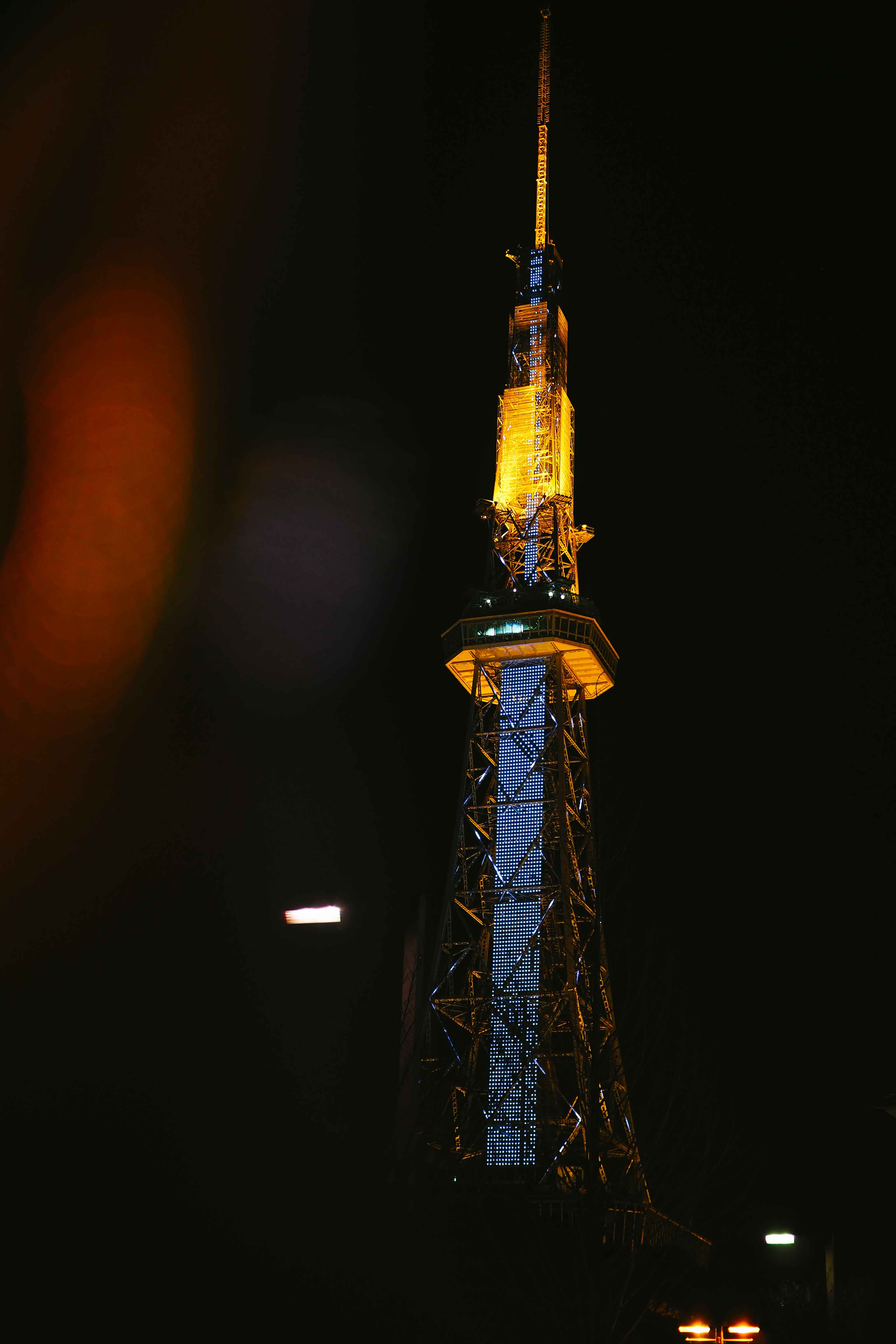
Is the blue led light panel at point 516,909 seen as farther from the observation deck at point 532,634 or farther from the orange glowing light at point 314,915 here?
the orange glowing light at point 314,915

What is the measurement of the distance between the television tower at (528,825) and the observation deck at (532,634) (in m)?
0.08

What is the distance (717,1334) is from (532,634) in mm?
40095

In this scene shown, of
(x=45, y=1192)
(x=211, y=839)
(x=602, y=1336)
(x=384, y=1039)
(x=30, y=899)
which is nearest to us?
(x=45, y=1192)

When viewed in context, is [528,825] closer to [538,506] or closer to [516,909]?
Answer: [516,909]

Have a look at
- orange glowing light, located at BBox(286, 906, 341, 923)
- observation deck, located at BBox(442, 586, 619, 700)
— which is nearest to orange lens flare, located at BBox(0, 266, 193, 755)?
orange glowing light, located at BBox(286, 906, 341, 923)

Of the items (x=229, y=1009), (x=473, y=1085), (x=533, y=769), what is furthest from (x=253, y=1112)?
(x=533, y=769)

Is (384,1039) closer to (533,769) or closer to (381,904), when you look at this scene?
(381,904)

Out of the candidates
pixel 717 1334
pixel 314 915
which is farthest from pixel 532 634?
pixel 717 1334

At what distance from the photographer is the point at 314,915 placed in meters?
20.3

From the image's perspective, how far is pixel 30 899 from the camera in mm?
16312

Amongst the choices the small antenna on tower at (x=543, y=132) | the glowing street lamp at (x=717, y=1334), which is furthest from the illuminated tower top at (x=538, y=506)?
the glowing street lamp at (x=717, y=1334)

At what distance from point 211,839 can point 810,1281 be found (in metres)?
32.6

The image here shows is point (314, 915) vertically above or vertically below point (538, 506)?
below

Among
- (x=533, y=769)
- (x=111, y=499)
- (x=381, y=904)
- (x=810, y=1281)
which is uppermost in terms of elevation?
(x=533, y=769)
